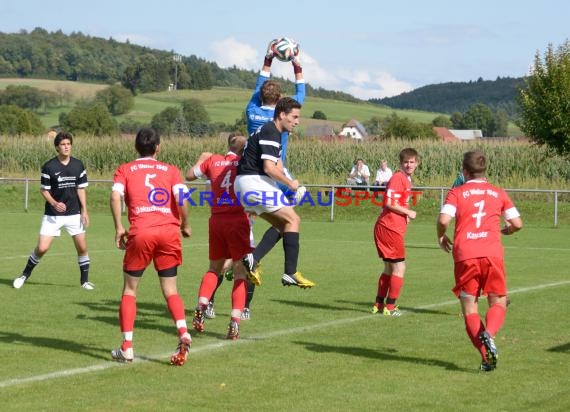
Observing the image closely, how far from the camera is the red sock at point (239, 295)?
31.7ft

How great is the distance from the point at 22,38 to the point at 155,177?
175 meters

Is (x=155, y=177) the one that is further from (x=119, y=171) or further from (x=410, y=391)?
(x=410, y=391)

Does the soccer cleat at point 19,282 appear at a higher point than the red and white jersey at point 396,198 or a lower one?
lower

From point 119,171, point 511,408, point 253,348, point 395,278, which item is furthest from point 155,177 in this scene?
point 395,278

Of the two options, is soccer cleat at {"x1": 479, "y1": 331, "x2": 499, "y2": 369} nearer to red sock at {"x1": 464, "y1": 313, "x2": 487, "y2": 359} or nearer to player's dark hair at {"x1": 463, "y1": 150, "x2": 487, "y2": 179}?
red sock at {"x1": 464, "y1": 313, "x2": 487, "y2": 359}

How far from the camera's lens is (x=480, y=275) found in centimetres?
811

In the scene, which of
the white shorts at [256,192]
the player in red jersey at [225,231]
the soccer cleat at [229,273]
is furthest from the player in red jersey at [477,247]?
the soccer cleat at [229,273]

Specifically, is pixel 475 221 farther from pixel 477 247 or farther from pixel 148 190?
pixel 148 190

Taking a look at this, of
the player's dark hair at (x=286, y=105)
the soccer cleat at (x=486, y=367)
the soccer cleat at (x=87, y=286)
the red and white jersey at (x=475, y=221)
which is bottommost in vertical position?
the soccer cleat at (x=87, y=286)

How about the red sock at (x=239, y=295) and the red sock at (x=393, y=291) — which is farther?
the red sock at (x=393, y=291)

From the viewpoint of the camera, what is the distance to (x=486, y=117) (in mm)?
149875

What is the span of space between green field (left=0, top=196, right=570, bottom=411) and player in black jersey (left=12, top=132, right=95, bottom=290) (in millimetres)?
419

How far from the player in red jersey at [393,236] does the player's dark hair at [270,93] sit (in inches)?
71.2

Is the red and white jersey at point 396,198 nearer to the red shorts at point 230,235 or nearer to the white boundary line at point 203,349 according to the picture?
the white boundary line at point 203,349
